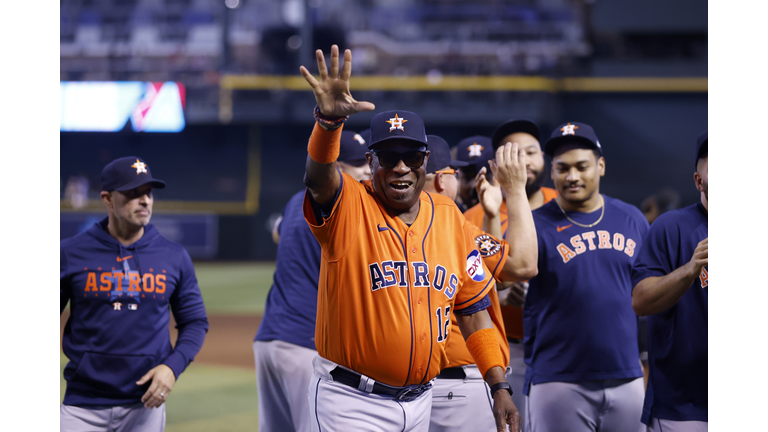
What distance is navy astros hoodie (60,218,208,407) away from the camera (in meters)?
3.55

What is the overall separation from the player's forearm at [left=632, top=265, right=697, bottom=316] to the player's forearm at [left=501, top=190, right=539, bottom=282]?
0.55m

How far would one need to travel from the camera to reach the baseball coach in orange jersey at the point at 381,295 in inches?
104

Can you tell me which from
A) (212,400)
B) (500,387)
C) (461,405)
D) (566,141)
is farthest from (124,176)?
(212,400)

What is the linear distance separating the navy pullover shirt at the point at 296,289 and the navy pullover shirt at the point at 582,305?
134 cm

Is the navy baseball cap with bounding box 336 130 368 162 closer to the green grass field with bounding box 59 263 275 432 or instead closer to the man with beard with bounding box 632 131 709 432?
the man with beard with bounding box 632 131 709 432

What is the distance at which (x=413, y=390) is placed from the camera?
2.79 m

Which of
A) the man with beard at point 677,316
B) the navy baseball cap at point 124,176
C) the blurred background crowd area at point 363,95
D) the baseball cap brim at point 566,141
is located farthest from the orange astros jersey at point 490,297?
the blurred background crowd area at point 363,95

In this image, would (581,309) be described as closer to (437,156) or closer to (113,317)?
(437,156)

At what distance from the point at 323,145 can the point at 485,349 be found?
1.19 meters

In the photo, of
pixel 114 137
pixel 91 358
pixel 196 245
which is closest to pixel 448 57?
pixel 196 245

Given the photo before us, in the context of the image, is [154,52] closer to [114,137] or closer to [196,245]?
[114,137]

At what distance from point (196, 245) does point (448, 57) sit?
1272cm
